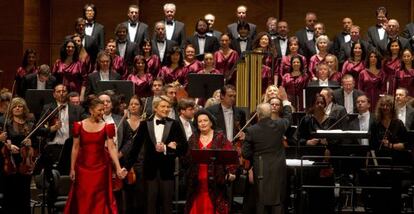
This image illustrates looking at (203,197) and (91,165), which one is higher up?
(91,165)

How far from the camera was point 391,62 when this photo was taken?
1147 centimetres

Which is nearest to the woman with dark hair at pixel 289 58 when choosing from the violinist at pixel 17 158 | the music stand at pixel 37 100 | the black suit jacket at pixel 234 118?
the black suit jacket at pixel 234 118

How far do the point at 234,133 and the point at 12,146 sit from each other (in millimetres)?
2249

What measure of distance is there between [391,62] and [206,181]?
3985 millimetres

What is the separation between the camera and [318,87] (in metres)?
10.1

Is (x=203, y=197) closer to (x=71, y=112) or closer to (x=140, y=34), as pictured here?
(x=71, y=112)

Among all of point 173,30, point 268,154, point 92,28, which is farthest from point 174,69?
point 268,154

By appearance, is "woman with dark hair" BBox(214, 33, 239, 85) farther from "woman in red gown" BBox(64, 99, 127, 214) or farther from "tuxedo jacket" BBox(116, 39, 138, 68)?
"woman in red gown" BBox(64, 99, 127, 214)

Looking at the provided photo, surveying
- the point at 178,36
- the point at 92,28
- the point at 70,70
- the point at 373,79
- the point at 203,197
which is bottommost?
the point at 203,197

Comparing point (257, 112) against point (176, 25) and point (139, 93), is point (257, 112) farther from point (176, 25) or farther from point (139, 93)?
point (176, 25)

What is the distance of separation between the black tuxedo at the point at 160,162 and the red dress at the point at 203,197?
1.19 ft

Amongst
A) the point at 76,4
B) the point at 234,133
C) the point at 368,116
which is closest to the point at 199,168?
the point at 234,133

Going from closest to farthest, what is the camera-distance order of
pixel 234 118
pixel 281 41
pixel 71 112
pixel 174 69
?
pixel 234 118
pixel 71 112
pixel 174 69
pixel 281 41

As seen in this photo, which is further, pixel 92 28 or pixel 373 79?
pixel 92 28
